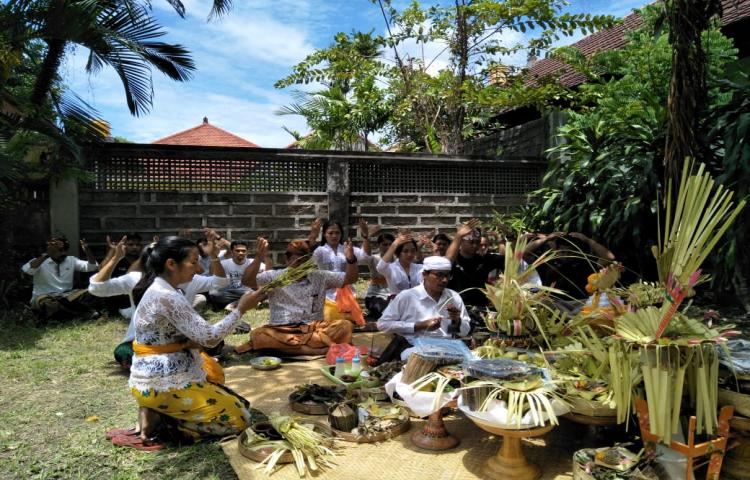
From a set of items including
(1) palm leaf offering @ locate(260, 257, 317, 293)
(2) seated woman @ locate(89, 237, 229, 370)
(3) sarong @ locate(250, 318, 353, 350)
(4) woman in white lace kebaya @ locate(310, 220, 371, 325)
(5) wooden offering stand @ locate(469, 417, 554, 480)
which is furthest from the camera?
(4) woman in white lace kebaya @ locate(310, 220, 371, 325)

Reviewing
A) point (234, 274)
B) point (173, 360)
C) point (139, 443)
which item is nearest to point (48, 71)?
point (234, 274)

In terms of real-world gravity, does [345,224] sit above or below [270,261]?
above

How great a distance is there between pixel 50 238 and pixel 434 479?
7.22 m

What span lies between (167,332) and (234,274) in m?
4.46

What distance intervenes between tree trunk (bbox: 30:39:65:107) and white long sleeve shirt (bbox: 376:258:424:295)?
18.8 ft

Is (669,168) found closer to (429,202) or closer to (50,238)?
(429,202)

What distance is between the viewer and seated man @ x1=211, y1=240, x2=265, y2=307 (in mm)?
8000

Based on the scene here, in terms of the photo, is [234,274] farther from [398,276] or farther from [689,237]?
[689,237]

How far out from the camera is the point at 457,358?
362 cm

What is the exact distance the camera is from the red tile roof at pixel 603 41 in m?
9.72

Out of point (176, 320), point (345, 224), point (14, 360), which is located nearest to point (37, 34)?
point (14, 360)

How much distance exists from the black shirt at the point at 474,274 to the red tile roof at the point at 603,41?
20.8 feet

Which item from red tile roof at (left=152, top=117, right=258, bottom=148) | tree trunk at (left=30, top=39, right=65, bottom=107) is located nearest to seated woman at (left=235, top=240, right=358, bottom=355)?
tree trunk at (left=30, top=39, right=65, bottom=107)

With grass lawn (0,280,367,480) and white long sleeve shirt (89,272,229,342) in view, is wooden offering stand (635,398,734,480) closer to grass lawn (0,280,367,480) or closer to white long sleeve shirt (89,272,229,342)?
grass lawn (0,280,367,480)
